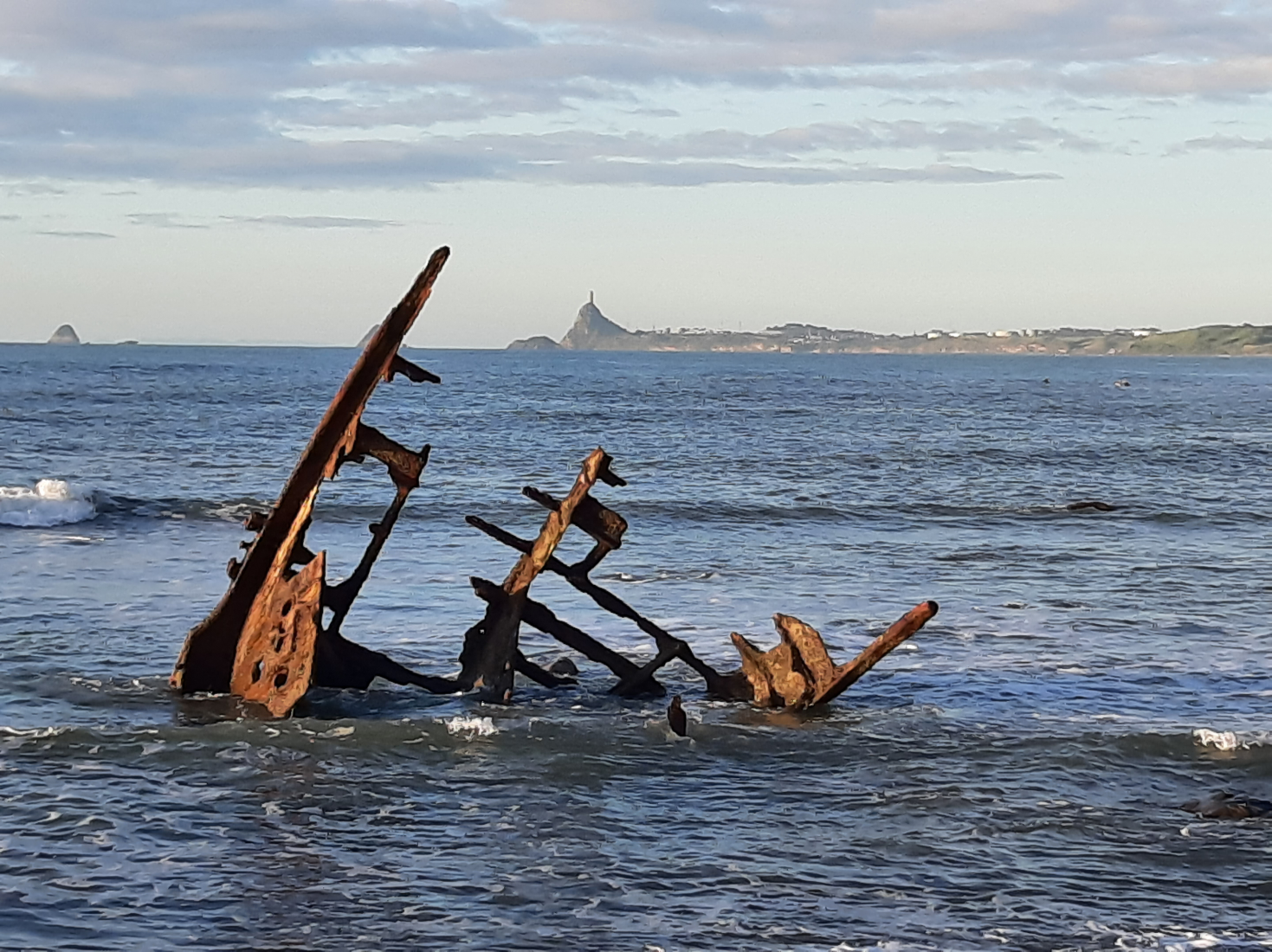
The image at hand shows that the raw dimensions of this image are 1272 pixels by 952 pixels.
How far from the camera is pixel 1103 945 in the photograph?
25.9 ft

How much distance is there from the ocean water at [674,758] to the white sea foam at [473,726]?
0.03m

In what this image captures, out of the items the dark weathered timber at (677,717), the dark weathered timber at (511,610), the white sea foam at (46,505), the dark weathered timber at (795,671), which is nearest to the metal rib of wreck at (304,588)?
the dark weathered timber at (511,610)

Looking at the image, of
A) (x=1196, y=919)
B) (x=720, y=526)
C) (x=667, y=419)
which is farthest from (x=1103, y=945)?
(x=667, y=419)

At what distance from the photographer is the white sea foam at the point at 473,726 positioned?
1192cm

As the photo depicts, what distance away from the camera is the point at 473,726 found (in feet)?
39.4

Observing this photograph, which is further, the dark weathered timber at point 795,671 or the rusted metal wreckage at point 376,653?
the dark weathered timber at point 795,671

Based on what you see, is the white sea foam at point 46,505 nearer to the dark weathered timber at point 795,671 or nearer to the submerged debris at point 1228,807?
the dark weathered timber at point 795,671

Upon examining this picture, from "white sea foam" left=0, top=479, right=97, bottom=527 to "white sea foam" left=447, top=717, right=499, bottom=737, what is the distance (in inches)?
614

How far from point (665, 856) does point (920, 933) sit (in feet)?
5.72

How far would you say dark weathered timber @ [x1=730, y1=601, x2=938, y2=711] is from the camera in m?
12.3

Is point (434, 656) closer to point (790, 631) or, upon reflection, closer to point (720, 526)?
point (790, 631)

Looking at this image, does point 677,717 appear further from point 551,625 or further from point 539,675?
Result: point 539,675

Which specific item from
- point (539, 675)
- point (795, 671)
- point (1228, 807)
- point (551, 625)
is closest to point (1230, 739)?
point (1228, 807)

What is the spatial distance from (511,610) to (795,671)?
2362 millimetres
